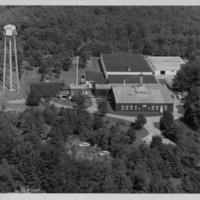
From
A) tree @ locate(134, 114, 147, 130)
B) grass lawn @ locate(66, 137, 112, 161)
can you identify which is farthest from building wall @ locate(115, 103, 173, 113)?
grass lawn @ locate(66, 137, 112, 161)

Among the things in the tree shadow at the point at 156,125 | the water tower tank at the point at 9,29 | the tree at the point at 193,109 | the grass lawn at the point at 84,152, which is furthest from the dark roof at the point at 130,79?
the grass lawn at the point at 84,152

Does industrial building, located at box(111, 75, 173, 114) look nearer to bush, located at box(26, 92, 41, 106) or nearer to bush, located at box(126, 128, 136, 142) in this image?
bush, located at box(126, 128, 136, 142)

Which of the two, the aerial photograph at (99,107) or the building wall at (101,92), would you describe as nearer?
the aerial photograph at (99,107)

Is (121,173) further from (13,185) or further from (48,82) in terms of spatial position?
(48,82)

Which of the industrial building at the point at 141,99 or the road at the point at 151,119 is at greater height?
the industrial building at the point at 141,99

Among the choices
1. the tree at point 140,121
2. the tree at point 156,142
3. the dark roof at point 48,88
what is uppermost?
the dark roof at point 48,88

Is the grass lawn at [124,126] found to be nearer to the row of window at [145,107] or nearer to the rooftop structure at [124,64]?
the row of window at [145,107]

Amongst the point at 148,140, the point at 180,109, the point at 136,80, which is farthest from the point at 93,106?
the point at 148,140

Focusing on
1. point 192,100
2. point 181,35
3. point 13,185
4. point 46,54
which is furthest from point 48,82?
point 181,35

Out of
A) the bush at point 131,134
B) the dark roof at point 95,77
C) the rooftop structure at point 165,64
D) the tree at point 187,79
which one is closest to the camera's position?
the bush at point 131,134
